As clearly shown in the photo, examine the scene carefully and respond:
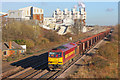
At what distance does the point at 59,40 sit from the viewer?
46312mm

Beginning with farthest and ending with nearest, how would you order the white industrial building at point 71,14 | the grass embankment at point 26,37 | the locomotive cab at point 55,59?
the white industrial building at point 71,14, the grass embankment at point 26,37, the locomotive cab at point 55,59

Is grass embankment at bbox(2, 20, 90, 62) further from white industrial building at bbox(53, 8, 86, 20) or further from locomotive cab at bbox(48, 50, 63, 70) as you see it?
white industrial building at bbox(53, 8, 86, 20)

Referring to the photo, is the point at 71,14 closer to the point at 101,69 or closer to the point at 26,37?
the point at 26,37

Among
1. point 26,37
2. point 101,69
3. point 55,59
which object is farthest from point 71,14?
point 55,59

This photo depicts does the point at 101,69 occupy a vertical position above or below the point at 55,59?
below

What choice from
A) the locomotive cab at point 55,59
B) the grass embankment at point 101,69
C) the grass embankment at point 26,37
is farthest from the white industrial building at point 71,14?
the locomotive cab at point 55,59

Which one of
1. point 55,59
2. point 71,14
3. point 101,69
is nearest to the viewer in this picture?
point 55,59

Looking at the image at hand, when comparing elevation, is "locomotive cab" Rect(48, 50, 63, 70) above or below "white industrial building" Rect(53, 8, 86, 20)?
below

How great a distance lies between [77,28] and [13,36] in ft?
118

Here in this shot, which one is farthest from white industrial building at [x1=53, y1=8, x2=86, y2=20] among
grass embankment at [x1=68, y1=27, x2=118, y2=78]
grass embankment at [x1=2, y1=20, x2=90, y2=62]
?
grass embankment at [x1=68, y1=27, x2=118, y2=78]

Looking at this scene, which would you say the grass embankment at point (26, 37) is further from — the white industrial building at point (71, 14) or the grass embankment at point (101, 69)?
the white industrial building at point (71, 14)

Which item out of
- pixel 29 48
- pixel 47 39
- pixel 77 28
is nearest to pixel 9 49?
pixel 29 48

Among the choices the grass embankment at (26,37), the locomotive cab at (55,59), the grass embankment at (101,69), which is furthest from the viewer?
the grass embankment at (26,37)

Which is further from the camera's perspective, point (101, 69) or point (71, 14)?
point (71, 14)
